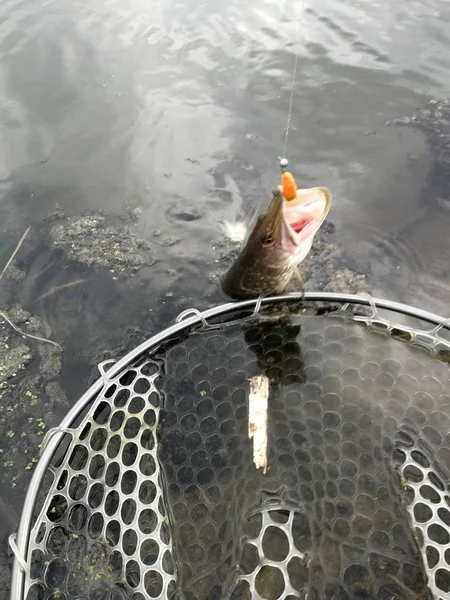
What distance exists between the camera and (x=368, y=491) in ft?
7.30

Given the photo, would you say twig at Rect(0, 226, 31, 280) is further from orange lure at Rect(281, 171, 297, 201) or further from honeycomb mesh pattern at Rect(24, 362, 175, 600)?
orange lure at Rect(281, 171, 297, 201)

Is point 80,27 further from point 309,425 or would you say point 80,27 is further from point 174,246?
point 309,425

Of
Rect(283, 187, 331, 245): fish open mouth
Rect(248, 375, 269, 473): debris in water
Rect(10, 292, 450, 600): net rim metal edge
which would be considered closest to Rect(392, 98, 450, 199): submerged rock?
Rect(283, 187, 331, 245): fish open mouth

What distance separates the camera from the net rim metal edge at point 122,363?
1906 millimetres

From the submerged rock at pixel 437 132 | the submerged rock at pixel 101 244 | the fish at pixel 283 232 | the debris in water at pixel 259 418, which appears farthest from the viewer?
the submerged rock at pixel 437 132

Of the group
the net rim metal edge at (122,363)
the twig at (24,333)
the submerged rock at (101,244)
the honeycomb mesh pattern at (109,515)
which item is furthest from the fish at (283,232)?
the twig at (24,333)

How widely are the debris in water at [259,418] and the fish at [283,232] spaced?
2.22 feet

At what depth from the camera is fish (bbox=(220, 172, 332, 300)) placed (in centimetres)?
252

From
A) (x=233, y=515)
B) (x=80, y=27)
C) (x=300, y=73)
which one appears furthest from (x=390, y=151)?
(x=80, y=27)

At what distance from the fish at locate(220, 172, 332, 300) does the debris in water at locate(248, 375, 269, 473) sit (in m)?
0.68

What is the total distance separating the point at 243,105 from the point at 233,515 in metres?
4.76

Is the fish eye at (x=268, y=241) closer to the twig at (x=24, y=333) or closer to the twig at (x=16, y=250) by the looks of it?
the twig at (x=24, y=333)

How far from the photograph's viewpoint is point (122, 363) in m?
2.49

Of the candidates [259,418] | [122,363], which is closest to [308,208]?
[259,418]
